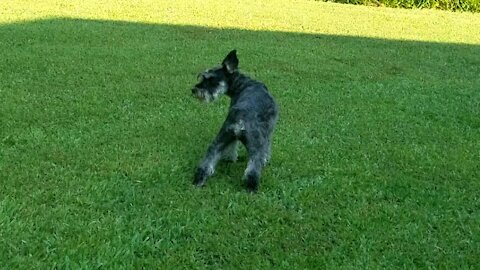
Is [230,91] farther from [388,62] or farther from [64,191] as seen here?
[388,62]

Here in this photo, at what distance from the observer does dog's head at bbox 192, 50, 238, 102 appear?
236 inches

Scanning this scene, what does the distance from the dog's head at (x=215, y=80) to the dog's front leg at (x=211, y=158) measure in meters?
0.66

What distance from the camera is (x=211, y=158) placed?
552 centimetres

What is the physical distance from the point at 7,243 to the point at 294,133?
12.7 ft

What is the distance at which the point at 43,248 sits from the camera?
4230 mm

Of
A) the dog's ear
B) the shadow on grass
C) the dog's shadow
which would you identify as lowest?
the shadow on grass

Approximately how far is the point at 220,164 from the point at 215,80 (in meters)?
0.86

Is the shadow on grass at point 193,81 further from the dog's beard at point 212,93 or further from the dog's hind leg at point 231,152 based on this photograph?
the dog's beard at point 212,93

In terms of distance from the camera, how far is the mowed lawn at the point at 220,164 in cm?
455

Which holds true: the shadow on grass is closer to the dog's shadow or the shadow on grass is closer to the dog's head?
the dog's shadow

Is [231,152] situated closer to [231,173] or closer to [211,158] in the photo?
[231,173]

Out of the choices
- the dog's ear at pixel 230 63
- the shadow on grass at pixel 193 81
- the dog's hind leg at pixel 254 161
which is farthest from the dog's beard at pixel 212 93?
the dog's hind leg at pixel 254 161

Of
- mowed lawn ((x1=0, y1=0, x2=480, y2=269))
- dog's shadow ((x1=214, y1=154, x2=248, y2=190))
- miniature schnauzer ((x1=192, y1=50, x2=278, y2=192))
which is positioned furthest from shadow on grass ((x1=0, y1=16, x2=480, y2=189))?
miniature schnauzer ((x1=192, y1=50, x2=278, y2=192))

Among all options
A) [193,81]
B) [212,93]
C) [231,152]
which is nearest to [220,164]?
[231,152]
